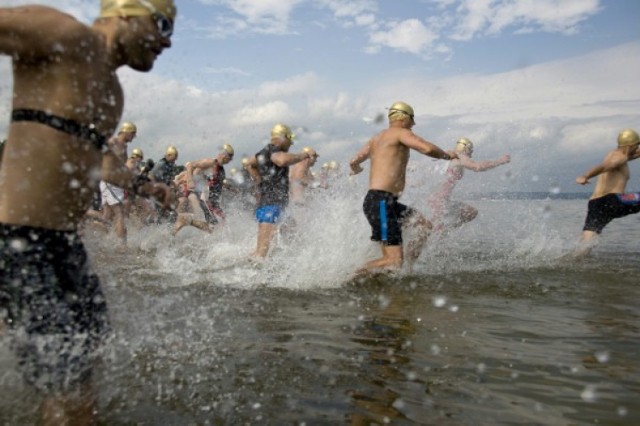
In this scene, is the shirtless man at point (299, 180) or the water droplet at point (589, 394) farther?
the shirtless man at point (299, 180)

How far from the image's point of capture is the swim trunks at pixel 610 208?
8.16 metres

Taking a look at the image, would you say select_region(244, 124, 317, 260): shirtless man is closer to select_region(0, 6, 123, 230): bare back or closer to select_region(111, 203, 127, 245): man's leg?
select_region(111, 203, 127, 245): man's leg

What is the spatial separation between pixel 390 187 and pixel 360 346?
301cm

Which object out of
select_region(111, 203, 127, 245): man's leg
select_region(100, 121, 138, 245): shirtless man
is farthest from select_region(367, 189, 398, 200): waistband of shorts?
select_region(111, 203, 127, 245): man's leg

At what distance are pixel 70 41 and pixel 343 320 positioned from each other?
3.04m

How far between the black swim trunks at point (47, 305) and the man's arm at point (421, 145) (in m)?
4.35

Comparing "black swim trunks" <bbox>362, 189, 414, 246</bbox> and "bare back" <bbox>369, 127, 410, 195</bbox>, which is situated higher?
"bare back" <bbox>369, 127, 410, 195</bbox>

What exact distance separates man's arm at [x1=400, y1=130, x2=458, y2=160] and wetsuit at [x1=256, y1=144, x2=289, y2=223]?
221 centimetres

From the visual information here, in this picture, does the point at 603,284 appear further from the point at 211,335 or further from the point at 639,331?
the point at 211,335

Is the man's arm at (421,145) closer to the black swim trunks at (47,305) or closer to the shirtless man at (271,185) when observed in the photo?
the shirtless man at (271,185)

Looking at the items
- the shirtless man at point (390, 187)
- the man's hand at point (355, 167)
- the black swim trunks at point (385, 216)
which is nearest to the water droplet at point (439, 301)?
the shirtless man at point (390, 187)

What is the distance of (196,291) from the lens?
5.78 metres

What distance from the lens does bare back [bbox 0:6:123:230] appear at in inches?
75.2

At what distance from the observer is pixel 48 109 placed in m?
1.97
